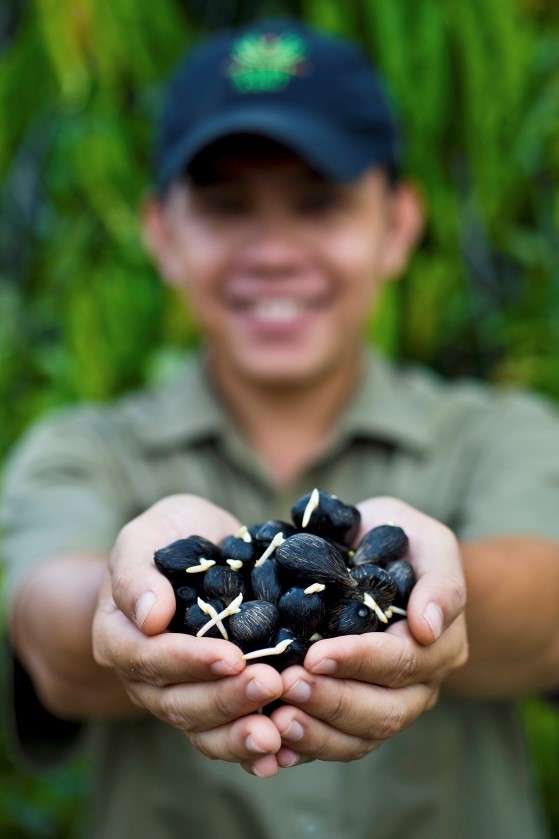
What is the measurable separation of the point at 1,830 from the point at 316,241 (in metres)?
1.76

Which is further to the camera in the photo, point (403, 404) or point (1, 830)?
point (1, 830)

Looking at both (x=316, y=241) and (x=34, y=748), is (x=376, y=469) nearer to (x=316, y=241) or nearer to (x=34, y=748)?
(x=316, y=241)

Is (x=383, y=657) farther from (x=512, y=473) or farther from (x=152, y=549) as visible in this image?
(x=512, y=473)

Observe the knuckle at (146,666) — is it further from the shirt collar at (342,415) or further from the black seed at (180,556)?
the shirt collar at (342,415)

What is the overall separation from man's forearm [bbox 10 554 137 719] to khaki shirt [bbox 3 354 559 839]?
0.07m

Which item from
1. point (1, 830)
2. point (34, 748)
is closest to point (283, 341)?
point (34, 748)

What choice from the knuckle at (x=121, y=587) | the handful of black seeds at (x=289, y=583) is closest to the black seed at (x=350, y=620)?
the handful of black seeds at (x=289, y=583)

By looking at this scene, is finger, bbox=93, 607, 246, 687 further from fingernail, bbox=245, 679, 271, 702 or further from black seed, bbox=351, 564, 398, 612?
black seed, bbox=351, 564, 398, 612

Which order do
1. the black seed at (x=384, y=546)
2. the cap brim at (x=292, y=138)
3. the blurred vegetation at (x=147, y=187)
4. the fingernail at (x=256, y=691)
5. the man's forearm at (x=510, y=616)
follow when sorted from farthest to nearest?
the blurred vegetation at (x=147, y=187), the cap brim at (x=292, y=138), the man's forearm at (x=510, y=616), the black seed at (x=384, y=546), the fingernail at (x=256, y=691)

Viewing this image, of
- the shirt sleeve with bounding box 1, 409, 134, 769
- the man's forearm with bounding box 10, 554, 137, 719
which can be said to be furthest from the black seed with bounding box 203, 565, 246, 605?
the shirt sleeve with bounding box 1, 409, 134, 769

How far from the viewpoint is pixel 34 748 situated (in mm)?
1840

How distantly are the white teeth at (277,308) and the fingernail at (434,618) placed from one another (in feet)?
3.52

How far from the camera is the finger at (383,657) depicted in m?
0.94

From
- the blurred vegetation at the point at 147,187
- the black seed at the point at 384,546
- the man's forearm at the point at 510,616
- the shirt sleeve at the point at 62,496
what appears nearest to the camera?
the black seed at the point at 384,546
